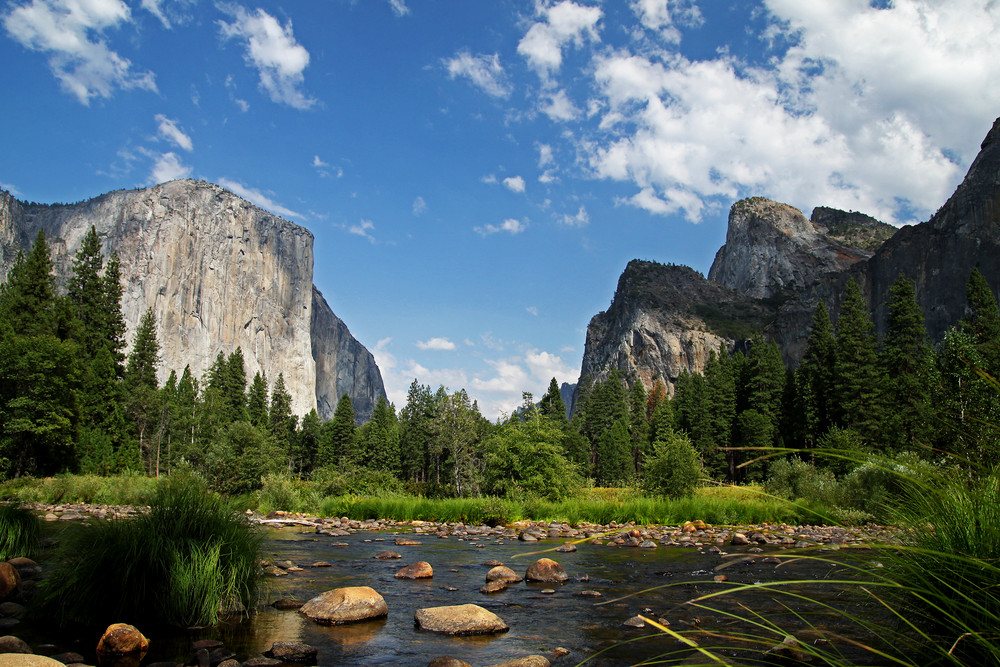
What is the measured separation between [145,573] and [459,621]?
4195 mm

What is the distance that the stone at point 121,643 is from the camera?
6047 millimetres

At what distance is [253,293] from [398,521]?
161664 millimetres

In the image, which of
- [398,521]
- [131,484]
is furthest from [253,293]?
[398,521]

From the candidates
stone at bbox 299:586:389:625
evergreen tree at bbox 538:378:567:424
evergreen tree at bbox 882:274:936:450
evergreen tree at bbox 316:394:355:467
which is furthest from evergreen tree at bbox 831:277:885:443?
evergreen tree at bbox 316:394:355:467

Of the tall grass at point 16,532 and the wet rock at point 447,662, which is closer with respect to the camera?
the wet rock at point 447,662

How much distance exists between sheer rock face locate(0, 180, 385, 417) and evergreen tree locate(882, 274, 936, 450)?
150m

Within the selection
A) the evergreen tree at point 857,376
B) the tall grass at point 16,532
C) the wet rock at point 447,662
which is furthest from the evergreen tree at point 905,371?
the tall grass at point 16,532

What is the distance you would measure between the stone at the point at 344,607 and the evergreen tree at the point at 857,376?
172 feet

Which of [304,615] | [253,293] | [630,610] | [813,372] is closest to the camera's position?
[304,615]

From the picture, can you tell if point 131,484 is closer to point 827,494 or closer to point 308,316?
point 827,494

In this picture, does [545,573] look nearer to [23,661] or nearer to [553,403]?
[23,661]

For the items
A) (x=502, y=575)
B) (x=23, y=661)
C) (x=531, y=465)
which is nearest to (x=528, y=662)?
(x=23, y=661)

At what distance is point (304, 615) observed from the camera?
842 cm

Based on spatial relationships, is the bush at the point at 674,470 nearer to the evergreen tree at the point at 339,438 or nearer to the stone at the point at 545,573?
the stone at the point at 545,573
